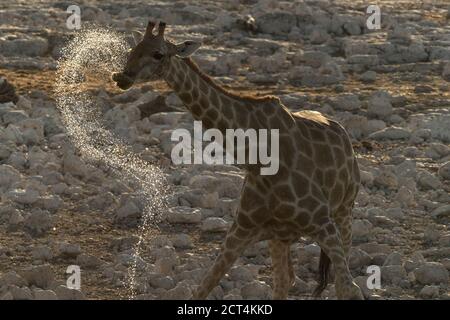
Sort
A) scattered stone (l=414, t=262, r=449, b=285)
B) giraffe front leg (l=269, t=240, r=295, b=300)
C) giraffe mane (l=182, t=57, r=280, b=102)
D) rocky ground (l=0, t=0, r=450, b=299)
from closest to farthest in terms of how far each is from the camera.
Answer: giraffe mane (l=182, t=57, r=280, b=102) → giraffe front leg (l=269, t=240, r=295, b=300) → scattered stone (l=414, t=262, r=449, b=285) → rocky ground (l=0, t=0, r=450, b=299)

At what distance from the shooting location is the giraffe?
10227mm

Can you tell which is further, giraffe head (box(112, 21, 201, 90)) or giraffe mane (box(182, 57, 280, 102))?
giraffe mane (box(182, 57, 280, 102))

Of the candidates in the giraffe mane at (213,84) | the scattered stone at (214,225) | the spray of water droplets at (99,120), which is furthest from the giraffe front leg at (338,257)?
the scattered stone at (214,225)

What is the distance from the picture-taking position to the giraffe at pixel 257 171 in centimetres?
1023

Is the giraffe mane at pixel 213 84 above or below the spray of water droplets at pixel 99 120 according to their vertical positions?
above

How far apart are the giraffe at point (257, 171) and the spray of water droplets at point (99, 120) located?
1.97m

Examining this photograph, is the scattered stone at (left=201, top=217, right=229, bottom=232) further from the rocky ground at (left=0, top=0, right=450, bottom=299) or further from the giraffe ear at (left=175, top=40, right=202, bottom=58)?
the giraffe ear at (left=175, top=40, right=202, bottom=58)

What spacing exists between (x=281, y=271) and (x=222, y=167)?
191 inches

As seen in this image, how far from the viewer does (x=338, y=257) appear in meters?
10.5

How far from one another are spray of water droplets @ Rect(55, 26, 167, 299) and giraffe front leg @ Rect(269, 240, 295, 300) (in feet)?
4.92

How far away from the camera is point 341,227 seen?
11258mm

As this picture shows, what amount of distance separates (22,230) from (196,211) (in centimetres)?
175

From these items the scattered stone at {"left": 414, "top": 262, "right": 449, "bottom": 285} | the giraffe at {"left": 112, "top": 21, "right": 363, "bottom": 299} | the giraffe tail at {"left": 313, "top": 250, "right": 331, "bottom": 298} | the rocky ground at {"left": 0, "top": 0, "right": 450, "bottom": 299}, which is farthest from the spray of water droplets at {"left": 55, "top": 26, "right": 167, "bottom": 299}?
the scattered stone at {"left": 414, "top": 262, "right": 449, "bottom": 285}

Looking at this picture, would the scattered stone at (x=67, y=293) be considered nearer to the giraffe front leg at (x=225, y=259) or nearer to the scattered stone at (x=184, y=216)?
the giraffe front leg at (x=225, y=259)
